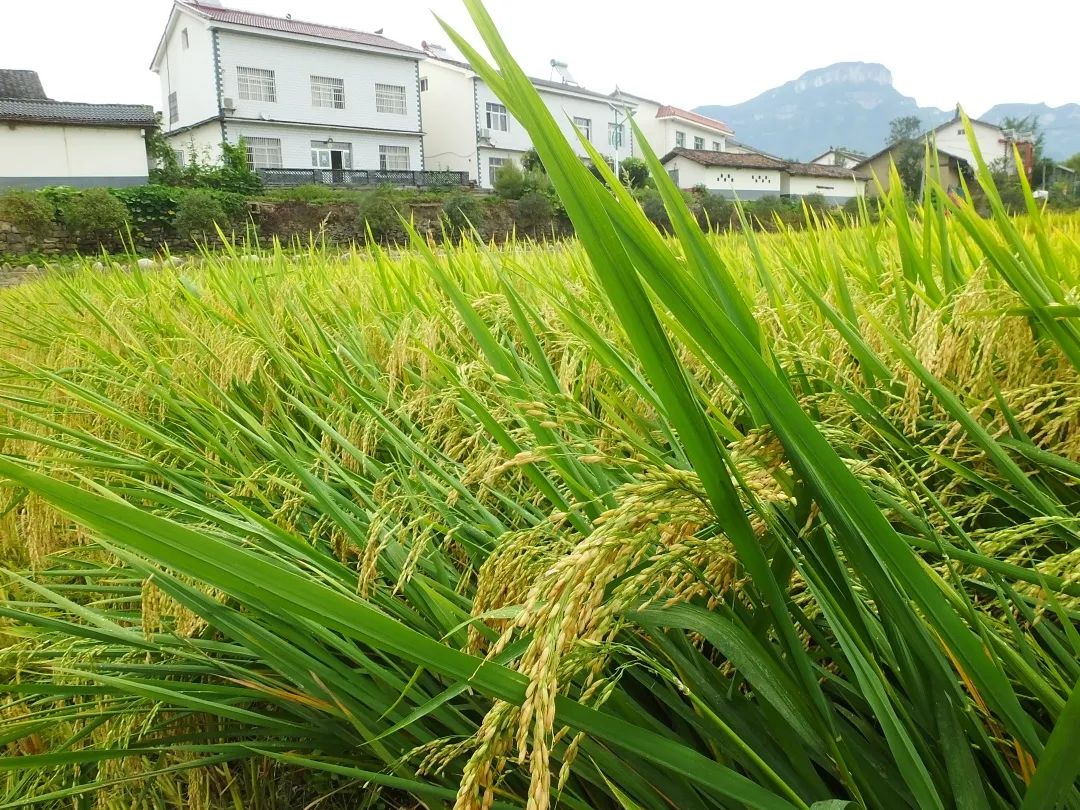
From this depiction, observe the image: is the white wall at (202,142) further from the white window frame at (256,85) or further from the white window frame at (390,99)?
the white window frame at (390,99)

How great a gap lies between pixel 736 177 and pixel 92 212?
118 ft

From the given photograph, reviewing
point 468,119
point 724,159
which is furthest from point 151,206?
point 724,159

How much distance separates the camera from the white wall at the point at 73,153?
2731 cm

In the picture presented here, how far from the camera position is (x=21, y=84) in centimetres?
3856

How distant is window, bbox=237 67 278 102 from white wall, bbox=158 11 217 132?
122 centimetres

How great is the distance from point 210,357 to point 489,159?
136 feet

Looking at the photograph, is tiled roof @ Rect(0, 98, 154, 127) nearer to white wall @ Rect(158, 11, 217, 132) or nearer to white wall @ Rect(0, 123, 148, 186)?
white wall @ Rect(0, 123, 148, 186)

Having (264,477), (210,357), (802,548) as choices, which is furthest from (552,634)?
(210,357)

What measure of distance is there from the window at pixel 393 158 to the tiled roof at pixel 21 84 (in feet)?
60.8

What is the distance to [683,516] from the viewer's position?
1.75 ft

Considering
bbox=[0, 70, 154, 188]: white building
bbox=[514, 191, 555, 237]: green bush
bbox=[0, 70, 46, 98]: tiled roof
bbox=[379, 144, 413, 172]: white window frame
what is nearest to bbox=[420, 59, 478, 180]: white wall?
bbox=[379, 144, 413, 172]: white window frame

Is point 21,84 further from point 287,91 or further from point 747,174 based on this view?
point 747,174

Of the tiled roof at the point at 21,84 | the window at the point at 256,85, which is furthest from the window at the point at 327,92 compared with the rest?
the tiled roof at the point at 21,84

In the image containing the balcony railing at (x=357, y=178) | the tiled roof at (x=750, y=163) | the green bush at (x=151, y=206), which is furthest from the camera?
the tiled roof at (x=750, y=163)
